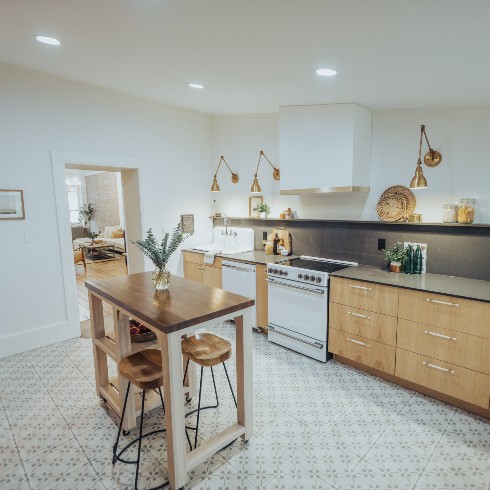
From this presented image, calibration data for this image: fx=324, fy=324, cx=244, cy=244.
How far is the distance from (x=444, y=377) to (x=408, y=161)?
6.29ft

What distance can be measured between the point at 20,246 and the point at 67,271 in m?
0.52

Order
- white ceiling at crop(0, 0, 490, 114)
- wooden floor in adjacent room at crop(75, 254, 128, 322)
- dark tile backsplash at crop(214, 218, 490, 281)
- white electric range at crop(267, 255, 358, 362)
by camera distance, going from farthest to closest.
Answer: wooden floor in adjacent room at crop(75, 254, 128, 322) < white electric range at crop(267, 255, 358, 362) < dark tile backsplash at crop(214, 218, 490, 281) < white ceiling at crop(0, 0, 490, 114)

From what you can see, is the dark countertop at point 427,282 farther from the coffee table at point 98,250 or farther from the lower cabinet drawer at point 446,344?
the coffee table at point 98,250

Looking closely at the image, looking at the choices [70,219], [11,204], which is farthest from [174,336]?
[70,219]

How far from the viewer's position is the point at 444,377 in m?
2.39

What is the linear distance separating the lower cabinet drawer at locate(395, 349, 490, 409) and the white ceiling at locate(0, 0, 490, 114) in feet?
6.59

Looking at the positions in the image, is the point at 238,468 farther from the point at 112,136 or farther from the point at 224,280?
the point at 112,136

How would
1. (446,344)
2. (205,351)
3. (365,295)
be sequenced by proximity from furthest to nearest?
(365,295)
(446,344)
(205,351)

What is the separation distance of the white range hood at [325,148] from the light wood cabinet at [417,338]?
1.03m

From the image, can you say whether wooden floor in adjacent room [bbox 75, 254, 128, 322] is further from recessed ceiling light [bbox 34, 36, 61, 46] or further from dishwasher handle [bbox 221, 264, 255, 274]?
recessed ceiling light [bbox 34, 36, 61, 46]

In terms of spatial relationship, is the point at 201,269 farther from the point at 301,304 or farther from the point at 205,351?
the point at 205,351

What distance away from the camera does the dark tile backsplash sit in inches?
108

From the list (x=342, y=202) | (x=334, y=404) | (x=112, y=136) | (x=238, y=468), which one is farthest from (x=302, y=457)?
(x=112, y=136)

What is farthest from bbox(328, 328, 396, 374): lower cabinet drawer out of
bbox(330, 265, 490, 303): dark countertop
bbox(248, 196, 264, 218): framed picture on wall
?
bbox(248, 196, 264, 218): framed picture on wall
